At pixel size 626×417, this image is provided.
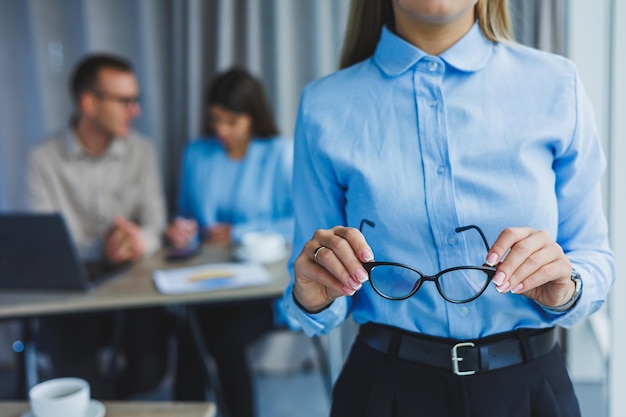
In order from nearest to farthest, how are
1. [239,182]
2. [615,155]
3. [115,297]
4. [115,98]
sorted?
[615,155] → [115,297] → [115,98] → [239,182]

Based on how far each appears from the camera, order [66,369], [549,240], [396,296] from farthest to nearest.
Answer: [66,369]
[396,296]
[549,240]

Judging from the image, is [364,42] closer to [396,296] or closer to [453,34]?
[453,34]

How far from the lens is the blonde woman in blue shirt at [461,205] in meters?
0.93

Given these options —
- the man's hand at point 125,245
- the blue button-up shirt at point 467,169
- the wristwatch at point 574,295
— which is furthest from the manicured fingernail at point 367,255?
the man's hand at point 125,245

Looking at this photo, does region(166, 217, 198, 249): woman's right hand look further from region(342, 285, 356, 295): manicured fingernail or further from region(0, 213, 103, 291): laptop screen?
region(342, 285, 356, 295): manicured fingernail

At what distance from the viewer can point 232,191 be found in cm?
289

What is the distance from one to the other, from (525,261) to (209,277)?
1.39 m

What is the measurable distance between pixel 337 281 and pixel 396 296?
112mm

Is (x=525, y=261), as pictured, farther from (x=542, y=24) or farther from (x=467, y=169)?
(x=542, y=24)

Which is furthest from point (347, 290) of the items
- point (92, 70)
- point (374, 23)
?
point (92, 70)

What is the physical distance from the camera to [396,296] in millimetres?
933

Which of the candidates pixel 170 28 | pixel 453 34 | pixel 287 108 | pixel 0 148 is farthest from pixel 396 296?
Answer: pixel 0 148

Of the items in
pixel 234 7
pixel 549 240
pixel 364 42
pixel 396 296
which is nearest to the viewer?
pixel 549 240

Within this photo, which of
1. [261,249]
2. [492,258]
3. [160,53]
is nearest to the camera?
[492,258]
